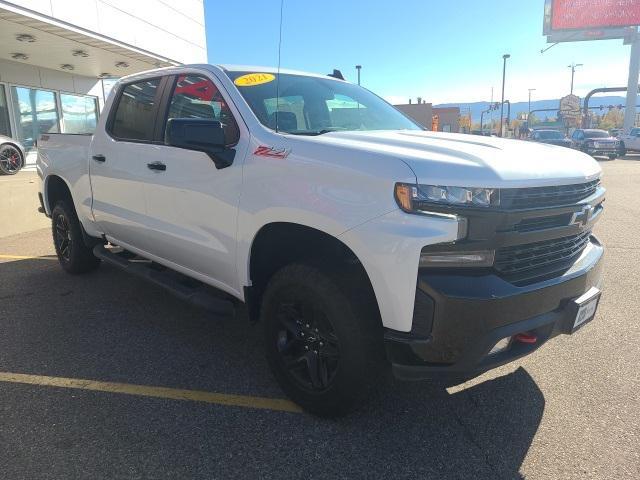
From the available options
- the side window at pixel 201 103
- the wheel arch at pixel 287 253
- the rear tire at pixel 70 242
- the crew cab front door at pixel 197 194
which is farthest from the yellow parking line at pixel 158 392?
the rear tire at pixel 70 242

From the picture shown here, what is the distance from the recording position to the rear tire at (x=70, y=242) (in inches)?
203

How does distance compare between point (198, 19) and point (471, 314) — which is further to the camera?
point (198, 19)

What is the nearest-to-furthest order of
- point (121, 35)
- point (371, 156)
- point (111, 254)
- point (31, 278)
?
point (371, 156)
point (111, 254)
point (31, 278)
point (121, 35)

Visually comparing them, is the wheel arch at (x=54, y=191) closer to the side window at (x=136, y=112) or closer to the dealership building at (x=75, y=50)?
the side window at (x=136, y=112)

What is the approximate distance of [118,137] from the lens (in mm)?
4195

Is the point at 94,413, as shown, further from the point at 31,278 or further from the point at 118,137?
the point at 31,278

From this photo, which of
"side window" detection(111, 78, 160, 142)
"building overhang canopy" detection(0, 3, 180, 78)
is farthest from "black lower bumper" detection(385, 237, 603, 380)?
"building overhang canopy" detection(0, 3, 180, 78)

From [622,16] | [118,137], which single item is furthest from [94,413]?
[622,16]

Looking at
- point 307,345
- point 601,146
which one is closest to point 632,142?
point 601,146

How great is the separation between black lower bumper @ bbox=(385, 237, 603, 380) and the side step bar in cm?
133

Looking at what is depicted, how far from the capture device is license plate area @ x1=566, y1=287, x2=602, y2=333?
2.43 metres

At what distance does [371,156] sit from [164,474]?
5.80 feet

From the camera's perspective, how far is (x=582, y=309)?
2.49 metres

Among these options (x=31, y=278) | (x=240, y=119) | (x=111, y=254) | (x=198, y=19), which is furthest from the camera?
(x=198, y=19)
